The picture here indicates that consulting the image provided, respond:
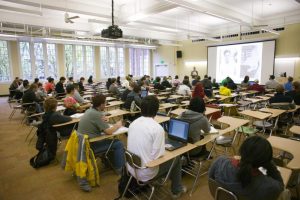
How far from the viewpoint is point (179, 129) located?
2727 millimetres

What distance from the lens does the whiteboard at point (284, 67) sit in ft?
34.3

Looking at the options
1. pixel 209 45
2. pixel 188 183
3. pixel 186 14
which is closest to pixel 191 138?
pixel 188 183

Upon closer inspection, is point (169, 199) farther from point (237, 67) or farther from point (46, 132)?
point (237, 67)

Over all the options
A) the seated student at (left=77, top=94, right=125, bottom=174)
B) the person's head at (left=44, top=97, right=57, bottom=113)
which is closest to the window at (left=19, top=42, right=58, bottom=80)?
the person's head at (left=44, top=97, right=57, bottom=113)

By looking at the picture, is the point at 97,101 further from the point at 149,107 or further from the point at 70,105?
the point at 70,105

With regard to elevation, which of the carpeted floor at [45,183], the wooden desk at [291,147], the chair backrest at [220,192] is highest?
the wooden desk at [291,147]

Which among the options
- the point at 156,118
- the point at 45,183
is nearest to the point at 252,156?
the point at 156,118

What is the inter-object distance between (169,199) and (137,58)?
15.7m

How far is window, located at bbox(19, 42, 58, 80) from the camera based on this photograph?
42.3 ft

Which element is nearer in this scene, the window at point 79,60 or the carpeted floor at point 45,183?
the carpeted floor at point 45,183

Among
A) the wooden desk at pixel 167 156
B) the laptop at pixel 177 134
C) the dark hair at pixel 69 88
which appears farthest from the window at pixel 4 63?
the wooden desk at pixel 167 156

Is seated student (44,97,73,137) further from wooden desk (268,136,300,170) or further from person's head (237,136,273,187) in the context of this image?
wooden desk (268,136,300,170)

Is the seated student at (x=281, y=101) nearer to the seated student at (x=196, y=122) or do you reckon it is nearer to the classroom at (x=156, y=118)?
the classroom at (x=156, y=118)

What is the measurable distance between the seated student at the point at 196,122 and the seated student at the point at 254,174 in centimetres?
111
